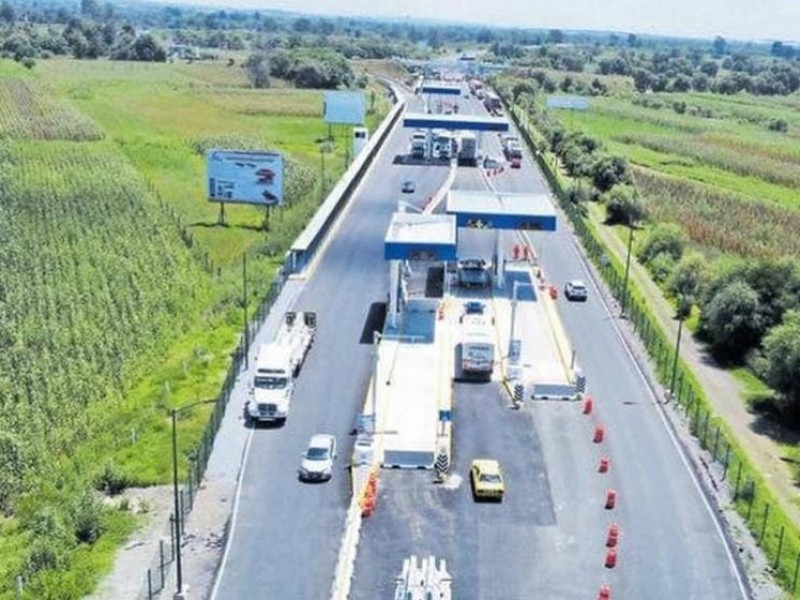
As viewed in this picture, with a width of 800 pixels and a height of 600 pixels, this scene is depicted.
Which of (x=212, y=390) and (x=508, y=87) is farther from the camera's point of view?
(x=508, y=87)

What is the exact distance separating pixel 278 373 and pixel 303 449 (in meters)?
5.47

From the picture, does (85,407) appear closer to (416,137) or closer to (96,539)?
(96,539)

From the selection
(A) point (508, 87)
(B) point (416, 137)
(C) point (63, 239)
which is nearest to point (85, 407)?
(C) point (63, 239)

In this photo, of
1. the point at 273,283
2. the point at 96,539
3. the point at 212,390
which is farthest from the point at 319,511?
the point at 273,283

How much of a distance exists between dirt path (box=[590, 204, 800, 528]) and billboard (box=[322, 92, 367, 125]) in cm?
6067

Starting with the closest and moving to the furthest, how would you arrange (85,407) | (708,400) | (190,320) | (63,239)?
(85,407) < (708,400) < (190,320) < (63,239)

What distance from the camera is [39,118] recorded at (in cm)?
13738

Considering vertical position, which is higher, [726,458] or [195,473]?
[195,473]

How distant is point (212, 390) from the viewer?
55188mm

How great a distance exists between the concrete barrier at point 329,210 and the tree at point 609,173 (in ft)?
77.6

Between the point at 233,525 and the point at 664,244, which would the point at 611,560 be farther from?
the point at 664,244

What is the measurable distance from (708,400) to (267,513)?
86.9ft

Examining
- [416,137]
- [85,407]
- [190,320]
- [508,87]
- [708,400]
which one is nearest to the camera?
[85,407]

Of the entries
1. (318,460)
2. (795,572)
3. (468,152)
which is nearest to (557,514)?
(795,572)
